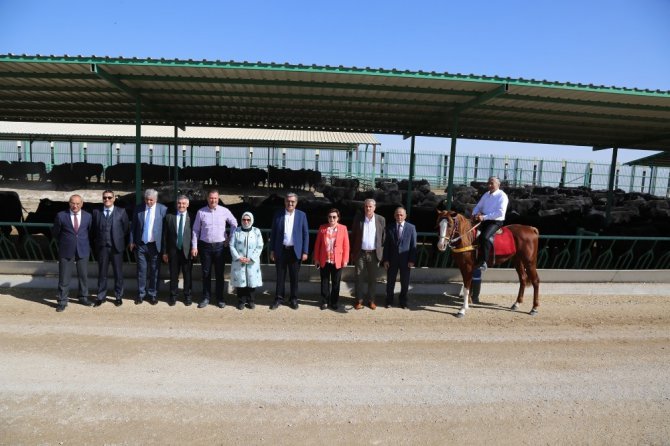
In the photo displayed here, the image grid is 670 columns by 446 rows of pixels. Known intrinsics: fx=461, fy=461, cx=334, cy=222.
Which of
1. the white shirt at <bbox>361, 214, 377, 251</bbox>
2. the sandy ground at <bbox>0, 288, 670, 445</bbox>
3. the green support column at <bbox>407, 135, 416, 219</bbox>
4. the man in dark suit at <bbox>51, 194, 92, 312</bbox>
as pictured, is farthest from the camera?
the green support column at <bbox>407, 135, 416, 219</bbox>

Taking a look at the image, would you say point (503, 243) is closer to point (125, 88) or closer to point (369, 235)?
point (369, 235)

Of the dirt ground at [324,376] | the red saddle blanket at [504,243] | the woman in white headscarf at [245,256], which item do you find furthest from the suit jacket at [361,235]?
the red saddle blanket at [504,243]

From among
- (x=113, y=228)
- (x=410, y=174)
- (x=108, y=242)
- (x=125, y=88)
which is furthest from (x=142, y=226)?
(x=410, y=174)

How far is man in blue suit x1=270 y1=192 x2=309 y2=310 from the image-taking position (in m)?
6.82

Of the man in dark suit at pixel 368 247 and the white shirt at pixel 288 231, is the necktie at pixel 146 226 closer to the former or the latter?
the white shirt at pixel 288 231

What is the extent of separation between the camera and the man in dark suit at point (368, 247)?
22.7ft

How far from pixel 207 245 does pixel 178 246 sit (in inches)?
17.1

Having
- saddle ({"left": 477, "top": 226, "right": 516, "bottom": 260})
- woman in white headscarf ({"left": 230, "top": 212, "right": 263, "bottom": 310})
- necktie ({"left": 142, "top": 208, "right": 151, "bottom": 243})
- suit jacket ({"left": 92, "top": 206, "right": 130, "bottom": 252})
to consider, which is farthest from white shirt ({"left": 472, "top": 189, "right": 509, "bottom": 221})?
suit jacket ({"left": 92, "top": 206, "right": 130, "bottom": 252})

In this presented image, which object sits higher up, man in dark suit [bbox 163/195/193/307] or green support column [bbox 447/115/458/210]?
green support column [bbox 447/115/458/210]

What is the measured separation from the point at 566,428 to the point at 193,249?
5.12 m

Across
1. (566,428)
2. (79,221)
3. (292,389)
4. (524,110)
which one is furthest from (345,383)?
(524,110)

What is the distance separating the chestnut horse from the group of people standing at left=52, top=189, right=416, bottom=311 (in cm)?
61

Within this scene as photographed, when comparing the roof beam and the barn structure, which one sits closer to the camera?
the roof beam

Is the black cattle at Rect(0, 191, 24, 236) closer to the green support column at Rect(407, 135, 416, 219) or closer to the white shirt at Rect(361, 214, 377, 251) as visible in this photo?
the white shirt at Rect(361, 214, 377, 251)
